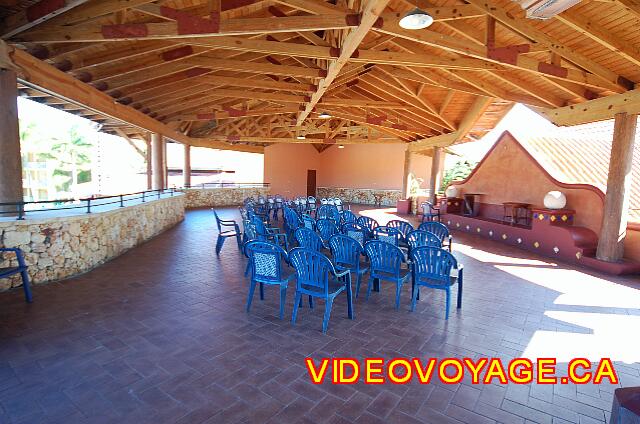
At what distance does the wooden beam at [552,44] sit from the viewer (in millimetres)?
4801

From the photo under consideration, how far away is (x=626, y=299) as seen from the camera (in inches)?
188

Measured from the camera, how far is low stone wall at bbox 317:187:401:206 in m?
18.4

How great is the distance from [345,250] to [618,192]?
5.77 metres

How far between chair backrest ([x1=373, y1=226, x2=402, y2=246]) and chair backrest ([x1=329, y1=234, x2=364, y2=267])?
2.87 ft

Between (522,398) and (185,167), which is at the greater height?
(185,167)

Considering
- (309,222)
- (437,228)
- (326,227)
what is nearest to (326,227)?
(326,227)

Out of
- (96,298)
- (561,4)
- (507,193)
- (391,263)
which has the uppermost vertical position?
(561,4)

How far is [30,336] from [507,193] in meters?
11.1

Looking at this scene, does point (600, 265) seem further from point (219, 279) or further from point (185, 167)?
point (185, 167)

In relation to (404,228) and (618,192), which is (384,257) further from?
(618,192)

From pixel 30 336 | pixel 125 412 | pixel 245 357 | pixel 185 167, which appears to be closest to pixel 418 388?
pixel 245 357

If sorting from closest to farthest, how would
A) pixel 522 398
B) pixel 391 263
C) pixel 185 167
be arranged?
pixel 522 398 < pixel 391 263 < pixel 185 167

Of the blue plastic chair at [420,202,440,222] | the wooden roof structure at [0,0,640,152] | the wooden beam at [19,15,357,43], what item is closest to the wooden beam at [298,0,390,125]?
the wooden roof structure at [0,0,640,152]

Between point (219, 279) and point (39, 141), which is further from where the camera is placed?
point (39, 141)
